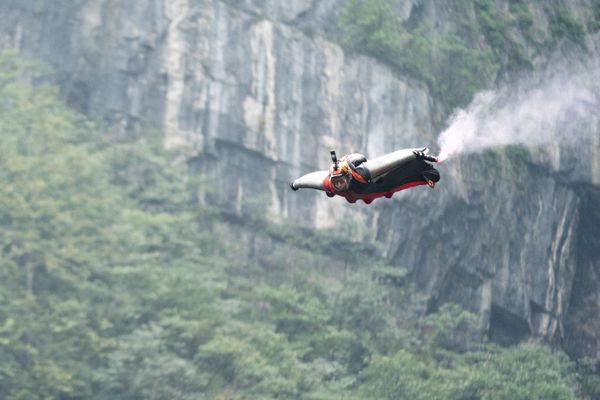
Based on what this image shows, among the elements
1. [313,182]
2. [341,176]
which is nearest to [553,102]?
[313,182]

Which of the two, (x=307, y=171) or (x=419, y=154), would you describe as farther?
(x=307, y=171)

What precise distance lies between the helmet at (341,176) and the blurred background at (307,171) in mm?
28282

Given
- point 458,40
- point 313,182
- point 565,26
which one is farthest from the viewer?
point 458,40

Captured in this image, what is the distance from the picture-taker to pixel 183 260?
1758 inches

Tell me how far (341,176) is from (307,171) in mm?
35223

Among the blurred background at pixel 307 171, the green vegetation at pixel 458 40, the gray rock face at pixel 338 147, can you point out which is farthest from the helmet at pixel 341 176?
the green vegetation at pixel 458 40

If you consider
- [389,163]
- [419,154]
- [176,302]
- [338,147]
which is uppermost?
[338,147]

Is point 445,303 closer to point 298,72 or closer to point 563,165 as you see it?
point 563,165

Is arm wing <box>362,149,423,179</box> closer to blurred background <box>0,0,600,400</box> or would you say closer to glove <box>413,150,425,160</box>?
glove <box>413,150,425,160</box>

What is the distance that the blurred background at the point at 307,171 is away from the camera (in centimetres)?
4275

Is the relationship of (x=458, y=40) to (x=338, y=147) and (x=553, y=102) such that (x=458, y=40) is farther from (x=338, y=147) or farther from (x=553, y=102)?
(x=338, y=147)

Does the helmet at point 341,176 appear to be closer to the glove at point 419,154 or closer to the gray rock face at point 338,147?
the glove at point 419,154

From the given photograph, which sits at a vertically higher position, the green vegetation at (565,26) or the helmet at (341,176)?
the green vegetation at (565,26)

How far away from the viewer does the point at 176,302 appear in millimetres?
42250
